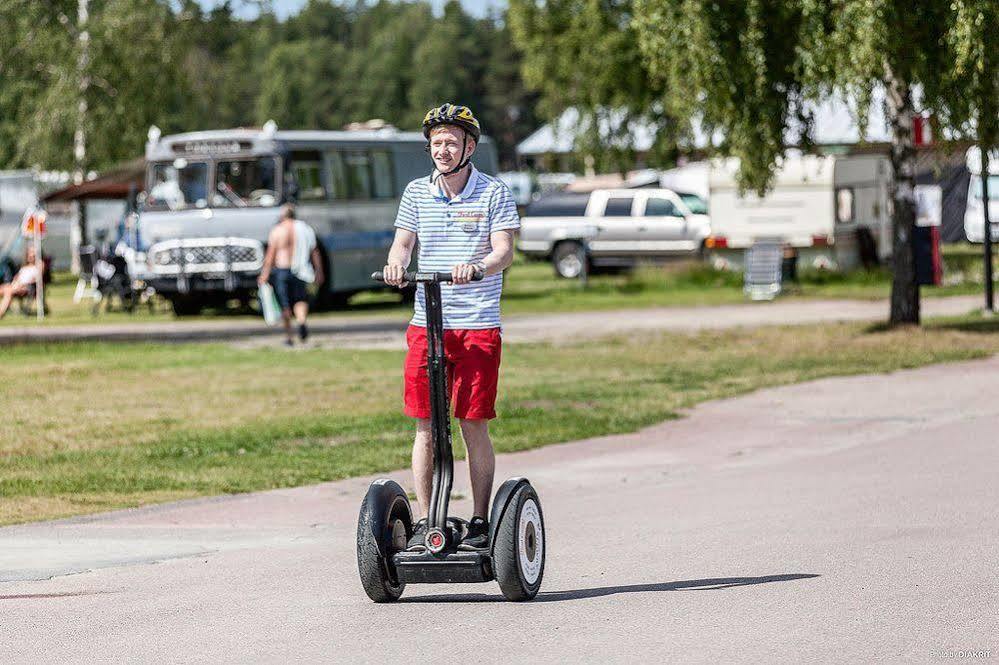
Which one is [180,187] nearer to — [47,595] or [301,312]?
[301,312]

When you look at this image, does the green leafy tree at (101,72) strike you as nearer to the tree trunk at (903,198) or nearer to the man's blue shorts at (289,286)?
the man's blue shorts at (289,286)

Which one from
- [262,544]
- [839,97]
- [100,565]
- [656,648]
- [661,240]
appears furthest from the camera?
[661,240]

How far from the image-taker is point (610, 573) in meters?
7.99

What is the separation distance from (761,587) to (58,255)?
49.5m

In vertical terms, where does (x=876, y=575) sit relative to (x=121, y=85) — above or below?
below

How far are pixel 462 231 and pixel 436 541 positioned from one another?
1.27 metres

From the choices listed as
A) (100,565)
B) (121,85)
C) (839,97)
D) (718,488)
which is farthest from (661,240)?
(100,565)

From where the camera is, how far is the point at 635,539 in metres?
8.97

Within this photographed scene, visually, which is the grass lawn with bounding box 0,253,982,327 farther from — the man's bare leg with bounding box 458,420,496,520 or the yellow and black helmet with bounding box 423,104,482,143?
the yellow and black helmet with bounding box 423,104,482,143

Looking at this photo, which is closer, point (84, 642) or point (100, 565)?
point (84, 642)

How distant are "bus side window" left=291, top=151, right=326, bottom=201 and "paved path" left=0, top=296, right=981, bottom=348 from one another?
2303 mm

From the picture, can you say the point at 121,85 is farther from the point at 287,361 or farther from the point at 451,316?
the point at 451,316

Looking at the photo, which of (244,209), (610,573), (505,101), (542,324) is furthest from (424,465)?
(505,101)

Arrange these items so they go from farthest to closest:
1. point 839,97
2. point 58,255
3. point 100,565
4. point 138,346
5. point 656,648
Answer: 1. point 58,255
2. point 138,346
3. point 839,97
4. point 100,565
5. point 656,648
